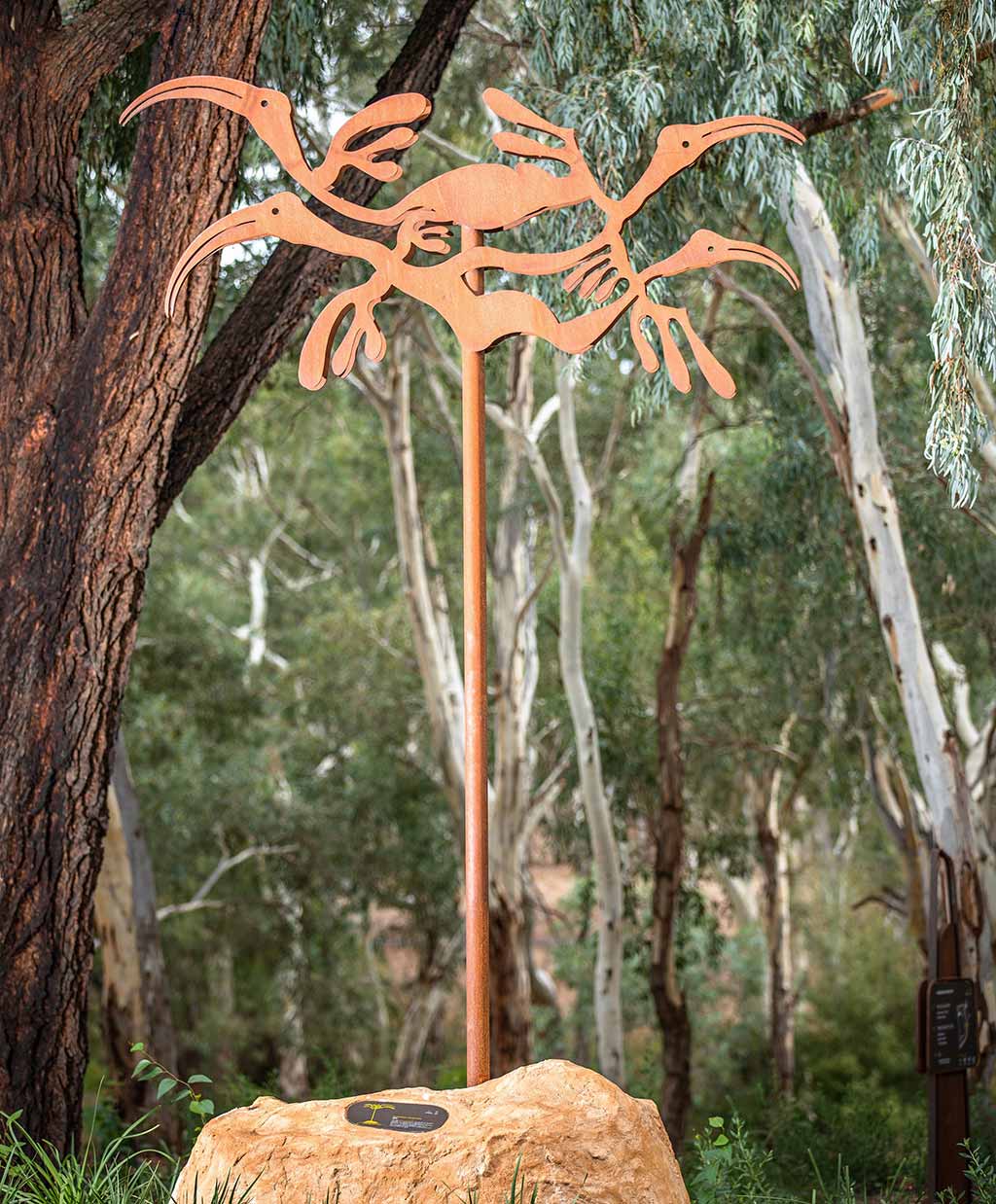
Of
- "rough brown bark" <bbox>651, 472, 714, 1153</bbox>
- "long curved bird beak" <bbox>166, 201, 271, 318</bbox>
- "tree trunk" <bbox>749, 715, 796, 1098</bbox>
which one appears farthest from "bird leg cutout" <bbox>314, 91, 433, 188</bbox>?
"tree trunk" <bbox>749, 715, 796, 1098</bbox>

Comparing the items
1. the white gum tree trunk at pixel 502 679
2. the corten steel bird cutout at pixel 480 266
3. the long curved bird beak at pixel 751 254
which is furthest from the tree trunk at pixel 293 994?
the long curved bird beak at pixel 751 254

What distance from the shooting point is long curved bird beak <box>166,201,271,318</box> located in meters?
3.25

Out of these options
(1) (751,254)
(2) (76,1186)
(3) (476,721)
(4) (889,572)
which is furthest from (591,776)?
(2) (76,1186)

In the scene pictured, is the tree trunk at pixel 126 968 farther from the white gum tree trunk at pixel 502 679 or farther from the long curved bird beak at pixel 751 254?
the long curved bird beak at pixel 751 254

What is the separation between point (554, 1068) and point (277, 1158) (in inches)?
22.4

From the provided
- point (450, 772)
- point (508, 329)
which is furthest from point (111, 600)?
point (450, 772)

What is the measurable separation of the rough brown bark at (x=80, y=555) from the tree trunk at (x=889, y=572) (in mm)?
3196

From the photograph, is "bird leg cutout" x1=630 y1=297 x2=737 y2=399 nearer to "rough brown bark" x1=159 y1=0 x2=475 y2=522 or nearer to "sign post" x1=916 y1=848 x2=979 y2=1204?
"rough brown bark" x1=159 y1=0 x2=475 y2=522

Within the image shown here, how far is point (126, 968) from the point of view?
7.46 metres

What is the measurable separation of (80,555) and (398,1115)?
1811mm

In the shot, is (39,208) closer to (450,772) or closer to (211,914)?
(450,772)

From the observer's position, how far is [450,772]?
9.31 m

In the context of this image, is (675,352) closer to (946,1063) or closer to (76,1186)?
(76,1186)

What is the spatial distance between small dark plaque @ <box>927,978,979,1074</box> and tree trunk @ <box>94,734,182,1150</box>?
14.1ft
